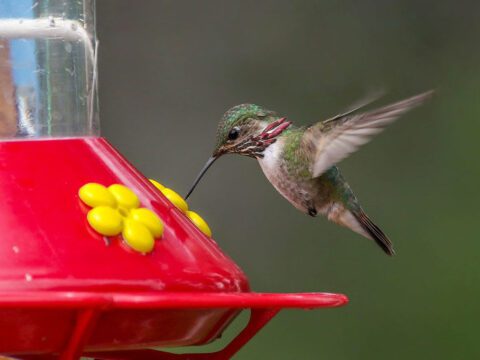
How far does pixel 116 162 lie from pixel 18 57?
379 millimetres

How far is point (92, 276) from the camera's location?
8.20 feet

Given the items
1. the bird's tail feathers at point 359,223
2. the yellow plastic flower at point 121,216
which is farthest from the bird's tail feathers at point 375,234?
the yellow plastic flower at point 121,216

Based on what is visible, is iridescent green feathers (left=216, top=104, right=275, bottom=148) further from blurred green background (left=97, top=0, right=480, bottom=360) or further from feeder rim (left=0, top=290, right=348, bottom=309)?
blurred green background (left=97, top=0, right=480, bottom=360)

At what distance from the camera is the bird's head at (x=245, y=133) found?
4230 millimetres

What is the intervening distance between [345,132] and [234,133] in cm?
44

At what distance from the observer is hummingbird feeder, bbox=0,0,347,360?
96.0 inches

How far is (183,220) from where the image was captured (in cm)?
297

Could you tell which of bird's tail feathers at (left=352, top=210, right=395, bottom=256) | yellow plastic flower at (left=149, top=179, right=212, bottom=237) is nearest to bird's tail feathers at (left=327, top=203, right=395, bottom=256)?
bird's tail feathers at (left=352, top=210, right=395, bottom=256)

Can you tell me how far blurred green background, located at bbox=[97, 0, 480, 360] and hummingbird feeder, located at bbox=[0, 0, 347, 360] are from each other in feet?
12.3

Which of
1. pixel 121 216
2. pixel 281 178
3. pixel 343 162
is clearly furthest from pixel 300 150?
pixel 343 162

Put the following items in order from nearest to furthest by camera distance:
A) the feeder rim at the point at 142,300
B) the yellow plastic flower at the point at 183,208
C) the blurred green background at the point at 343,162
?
1. the feeder rim at the point at 142,300
2. the yellow plastic flower at the point at 183,208
3. the blurred green background at the point at 343,162

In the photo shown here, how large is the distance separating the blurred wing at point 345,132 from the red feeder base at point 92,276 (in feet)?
3.17

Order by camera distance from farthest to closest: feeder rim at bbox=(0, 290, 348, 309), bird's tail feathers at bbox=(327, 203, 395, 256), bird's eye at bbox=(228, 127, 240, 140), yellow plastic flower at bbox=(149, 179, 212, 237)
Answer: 1. bird's tail feathers at bbox=(327, 203, 395, 256)
2. bird's eye at bbox=(228, 127, 240, 140)
3. yellow plastic flower at bbox=(149, 179, 212, 237)
4. feeder rim at bbox=(0, 290, 348, 309)

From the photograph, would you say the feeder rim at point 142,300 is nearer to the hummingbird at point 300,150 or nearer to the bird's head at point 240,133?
the hummingbird at point 300,150
